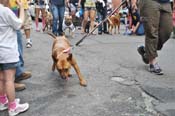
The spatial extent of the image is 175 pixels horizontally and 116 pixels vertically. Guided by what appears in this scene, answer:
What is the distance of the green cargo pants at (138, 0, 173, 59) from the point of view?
6105 millimetres

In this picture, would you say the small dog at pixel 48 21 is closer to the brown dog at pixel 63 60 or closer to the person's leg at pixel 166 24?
the person's leg at pixel 166 24

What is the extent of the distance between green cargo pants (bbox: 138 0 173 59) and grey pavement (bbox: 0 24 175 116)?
0.52m

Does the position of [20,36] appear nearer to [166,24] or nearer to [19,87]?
[19,87]

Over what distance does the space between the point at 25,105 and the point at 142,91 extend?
1732 mm

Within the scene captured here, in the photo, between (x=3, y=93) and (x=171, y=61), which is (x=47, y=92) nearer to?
(x=3, y=93)

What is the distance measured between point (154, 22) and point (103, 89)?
5.21 ft

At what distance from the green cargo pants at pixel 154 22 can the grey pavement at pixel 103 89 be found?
52cm

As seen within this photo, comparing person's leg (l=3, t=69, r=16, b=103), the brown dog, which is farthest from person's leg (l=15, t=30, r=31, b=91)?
person's leg (l=3, t=69, r=16, b=103)

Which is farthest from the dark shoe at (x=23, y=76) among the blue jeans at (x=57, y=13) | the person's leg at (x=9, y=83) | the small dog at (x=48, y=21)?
the small dog at (x=48, y=21)

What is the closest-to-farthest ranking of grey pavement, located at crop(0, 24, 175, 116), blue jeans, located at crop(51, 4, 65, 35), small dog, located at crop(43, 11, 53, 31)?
grey pavement, located at crop(0, 24, 175, 116) → blue jeans, located at crop(51, 4, 65, 35) → small dog, located at crop(43, 11, 53, 31)

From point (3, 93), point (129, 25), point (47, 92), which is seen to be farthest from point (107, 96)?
point (129, 25)

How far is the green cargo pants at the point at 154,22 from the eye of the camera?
6.11 metres

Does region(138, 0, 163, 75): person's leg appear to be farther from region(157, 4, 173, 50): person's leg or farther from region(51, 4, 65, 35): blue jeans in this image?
region(51, 4, 65, 35): blue jeans

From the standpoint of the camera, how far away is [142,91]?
5.23m
